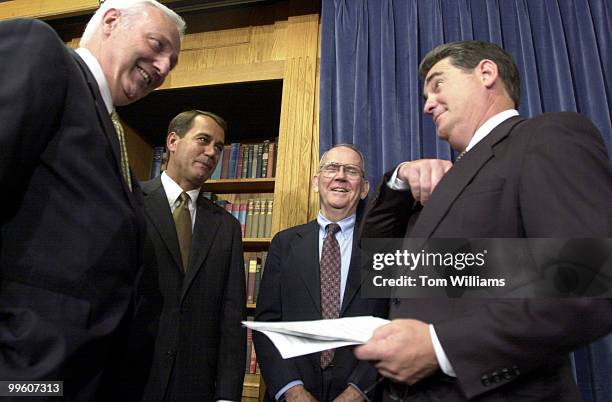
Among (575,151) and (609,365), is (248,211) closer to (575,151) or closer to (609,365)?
(609,365)

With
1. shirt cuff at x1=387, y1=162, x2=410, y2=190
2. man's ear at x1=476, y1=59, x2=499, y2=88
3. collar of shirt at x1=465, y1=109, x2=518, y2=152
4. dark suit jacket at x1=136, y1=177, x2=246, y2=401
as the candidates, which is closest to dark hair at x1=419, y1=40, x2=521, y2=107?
man's ear at x1=476, y1=59, x2=499, y2=88

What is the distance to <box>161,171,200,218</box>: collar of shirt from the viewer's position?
2.12 meters

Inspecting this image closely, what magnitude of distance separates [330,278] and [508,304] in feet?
3.97

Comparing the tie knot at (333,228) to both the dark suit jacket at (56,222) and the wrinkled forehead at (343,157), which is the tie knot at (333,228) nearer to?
the wrinkled forehead at (343,157)

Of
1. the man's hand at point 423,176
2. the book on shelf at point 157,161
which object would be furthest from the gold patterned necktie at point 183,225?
the book on shelf at point 157,161

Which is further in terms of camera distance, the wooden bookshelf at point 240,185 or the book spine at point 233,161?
the book spine at point 233,161

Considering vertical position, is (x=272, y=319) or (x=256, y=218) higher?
(x=256, y=218)

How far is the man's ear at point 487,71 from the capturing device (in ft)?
4.33

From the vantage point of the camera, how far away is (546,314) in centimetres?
82

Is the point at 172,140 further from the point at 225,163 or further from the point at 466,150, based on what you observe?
the point at 466,150

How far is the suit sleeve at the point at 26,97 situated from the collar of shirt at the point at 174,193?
117 centimetres

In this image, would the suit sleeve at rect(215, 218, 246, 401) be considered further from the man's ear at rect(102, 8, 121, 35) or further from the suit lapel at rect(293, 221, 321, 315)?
the man's ear at rect(102, 8, 121, 35)

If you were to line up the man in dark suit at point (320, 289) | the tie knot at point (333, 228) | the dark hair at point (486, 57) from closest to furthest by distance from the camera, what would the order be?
the dark hair at point (486, 57)
the man in dark suit at point (320, 289)
the tie knot at point (333, 228)

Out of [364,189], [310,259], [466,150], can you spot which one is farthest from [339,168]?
[466,150]
